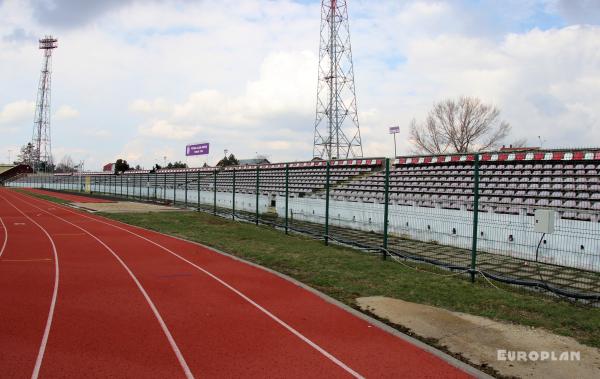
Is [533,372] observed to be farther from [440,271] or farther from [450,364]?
[440,271]

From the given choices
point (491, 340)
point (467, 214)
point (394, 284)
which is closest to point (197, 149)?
point (467, 214)

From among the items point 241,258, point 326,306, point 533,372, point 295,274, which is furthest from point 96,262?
point 533,372

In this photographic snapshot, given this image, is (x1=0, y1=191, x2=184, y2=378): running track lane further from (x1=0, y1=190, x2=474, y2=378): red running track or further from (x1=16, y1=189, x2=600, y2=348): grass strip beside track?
(x1=16, y1=189, x2=600, y2=348): grass strip beside track

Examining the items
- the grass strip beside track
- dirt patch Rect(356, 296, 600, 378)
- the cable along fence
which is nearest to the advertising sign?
the cable along fence

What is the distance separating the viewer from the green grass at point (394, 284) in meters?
6.88

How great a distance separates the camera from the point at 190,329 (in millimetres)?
6496

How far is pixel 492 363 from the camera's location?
520 cm

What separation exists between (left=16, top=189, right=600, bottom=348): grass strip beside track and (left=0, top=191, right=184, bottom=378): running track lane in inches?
127

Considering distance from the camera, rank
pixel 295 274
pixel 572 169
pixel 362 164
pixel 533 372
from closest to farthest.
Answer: pixel 533 372, pixel 295 274, pixel 572 169, pixel 362 164

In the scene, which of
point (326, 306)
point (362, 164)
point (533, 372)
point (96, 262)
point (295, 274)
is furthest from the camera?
point (362, 164)

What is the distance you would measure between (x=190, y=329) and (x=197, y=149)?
56952 mm

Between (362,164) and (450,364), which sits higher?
(362,164)

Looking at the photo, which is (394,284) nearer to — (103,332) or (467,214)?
(103,332)

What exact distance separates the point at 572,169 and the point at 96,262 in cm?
1482
